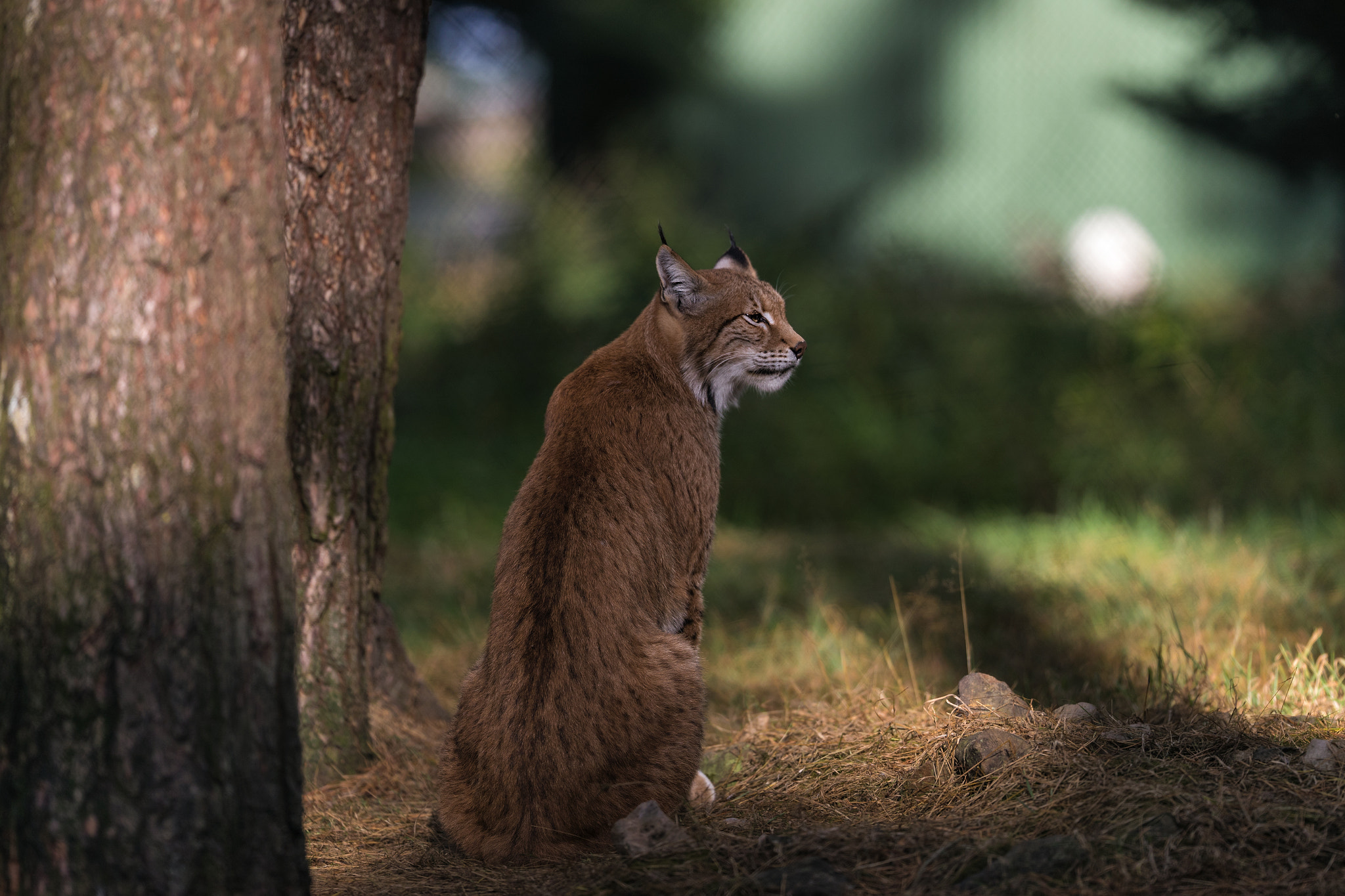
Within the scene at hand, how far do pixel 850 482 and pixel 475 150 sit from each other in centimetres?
563

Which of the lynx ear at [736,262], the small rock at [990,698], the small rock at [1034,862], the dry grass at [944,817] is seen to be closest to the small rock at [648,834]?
the dry grass at [944,817]

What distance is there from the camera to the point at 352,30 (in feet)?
12.5

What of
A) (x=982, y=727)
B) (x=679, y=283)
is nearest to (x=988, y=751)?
(x=982, y=727)

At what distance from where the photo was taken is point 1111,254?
33.1 feet

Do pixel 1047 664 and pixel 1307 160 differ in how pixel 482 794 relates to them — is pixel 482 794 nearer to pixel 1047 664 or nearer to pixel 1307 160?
pixel 1047 664

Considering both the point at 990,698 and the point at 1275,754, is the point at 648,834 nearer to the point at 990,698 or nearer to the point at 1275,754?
the point at 990,698

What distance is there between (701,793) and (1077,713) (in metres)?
1.01

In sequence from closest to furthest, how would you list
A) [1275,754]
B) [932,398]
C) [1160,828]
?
[1160,828] < [1275,754] < [932,398]

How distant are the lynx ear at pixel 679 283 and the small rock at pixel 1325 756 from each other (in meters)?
2.16

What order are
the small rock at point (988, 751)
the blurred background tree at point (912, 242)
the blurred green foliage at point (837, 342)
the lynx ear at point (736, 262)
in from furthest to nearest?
1. the blurred background tree at point (912, 242)
2. the blurred green foliage at point (837, 342)
3. the lynx ear at point (736, 262)
4. the small rock at point (988, 751)

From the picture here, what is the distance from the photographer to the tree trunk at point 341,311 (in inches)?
147

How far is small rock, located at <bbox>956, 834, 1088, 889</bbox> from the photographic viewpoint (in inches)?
100

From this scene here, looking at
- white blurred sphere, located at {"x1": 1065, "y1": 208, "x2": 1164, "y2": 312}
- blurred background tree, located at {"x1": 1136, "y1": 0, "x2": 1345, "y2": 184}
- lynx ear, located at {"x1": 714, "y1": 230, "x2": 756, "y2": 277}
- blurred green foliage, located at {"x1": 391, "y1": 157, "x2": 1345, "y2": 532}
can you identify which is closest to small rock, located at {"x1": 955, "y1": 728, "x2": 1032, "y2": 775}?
lynx ear, located at {"x1": 714, "y1": 230, "x2": 756, "y2": 277}

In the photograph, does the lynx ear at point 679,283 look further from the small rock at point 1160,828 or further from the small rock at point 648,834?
the small rock at point 1160,828
